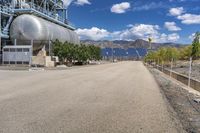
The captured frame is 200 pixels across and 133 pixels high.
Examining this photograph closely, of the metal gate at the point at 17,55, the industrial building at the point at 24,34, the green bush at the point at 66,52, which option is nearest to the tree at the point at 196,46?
the green bush at the point at 66,52

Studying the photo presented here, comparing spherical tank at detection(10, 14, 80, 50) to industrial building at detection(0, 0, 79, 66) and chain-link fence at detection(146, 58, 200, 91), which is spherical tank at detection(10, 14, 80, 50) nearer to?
industrial building at detection(0, 0, 79, 66)

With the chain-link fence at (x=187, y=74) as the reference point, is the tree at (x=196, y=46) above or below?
above

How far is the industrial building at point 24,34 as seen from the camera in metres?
66.0

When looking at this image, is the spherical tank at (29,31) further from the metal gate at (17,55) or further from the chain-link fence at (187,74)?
the chain-link fence at (187,74)

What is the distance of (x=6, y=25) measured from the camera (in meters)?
72.9

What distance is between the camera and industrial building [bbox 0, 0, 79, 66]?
66000 mm

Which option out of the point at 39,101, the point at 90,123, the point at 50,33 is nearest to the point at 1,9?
the point at 50,33

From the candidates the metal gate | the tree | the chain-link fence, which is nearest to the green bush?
the metal gate

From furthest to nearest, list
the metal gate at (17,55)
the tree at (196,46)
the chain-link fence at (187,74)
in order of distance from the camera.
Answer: the tree at (196,46) → the metal gate at (17,55) → the chain-link fence at (187,74)

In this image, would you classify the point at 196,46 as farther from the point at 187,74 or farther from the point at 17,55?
the point at 17,55

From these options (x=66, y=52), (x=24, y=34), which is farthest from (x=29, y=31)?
(x=66, y=52)

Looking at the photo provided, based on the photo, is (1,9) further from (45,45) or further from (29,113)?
(29,113)

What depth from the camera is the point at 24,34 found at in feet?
224

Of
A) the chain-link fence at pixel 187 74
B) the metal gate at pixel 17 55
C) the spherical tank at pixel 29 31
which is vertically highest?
the spherical tank at pixel 29 31
